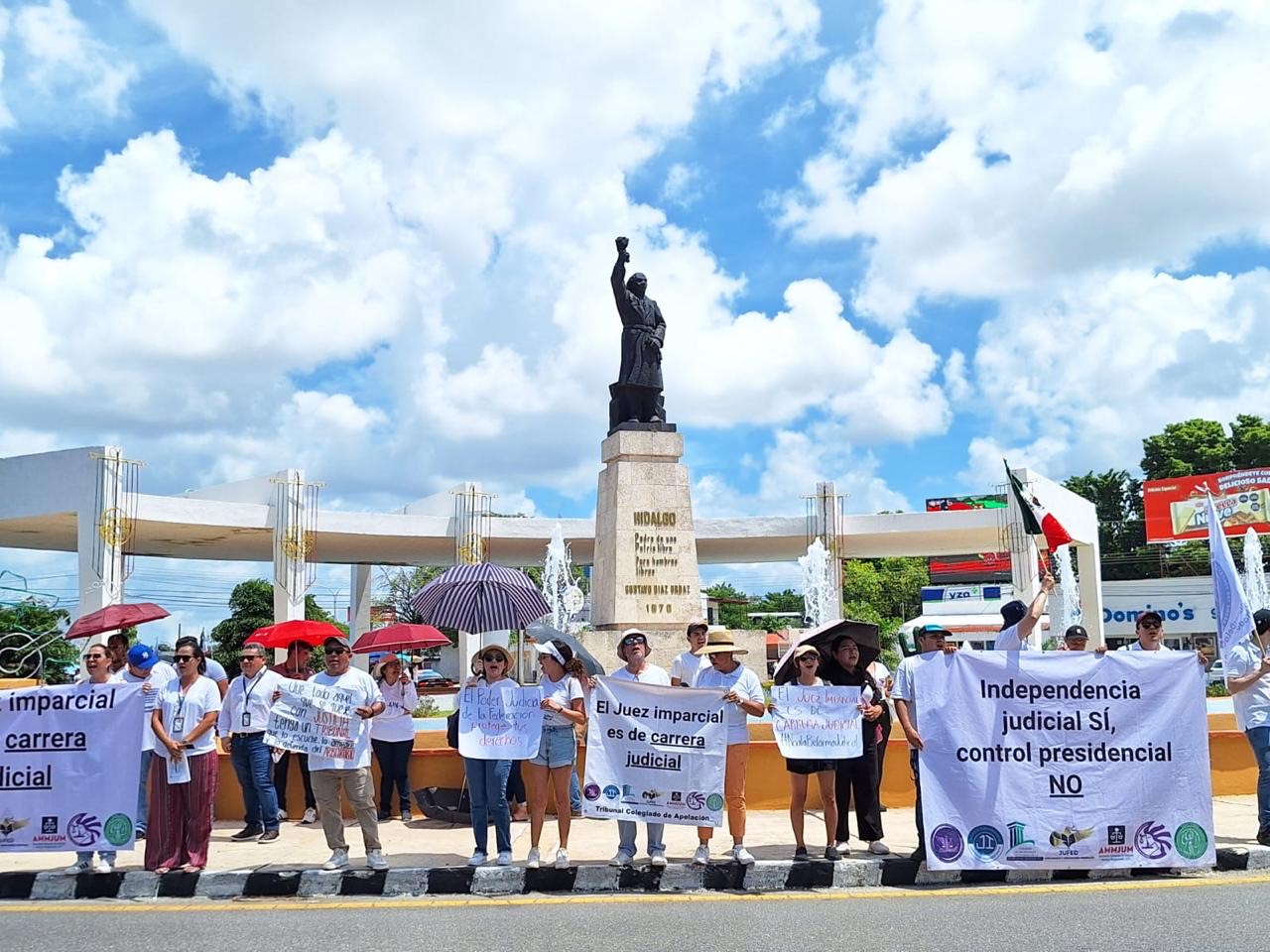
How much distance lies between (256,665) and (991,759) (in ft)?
19.4

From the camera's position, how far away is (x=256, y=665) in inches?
386

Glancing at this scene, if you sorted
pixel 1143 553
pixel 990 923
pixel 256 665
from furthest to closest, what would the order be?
pixel 1143 553 < pixel 256 665 < pixel 990 923

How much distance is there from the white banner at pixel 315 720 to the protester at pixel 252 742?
1432 mm

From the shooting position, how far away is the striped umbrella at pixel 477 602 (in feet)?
35.0

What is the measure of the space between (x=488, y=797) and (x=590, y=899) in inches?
45.2

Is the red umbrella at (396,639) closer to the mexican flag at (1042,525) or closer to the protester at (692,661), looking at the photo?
the protester at (692,661)

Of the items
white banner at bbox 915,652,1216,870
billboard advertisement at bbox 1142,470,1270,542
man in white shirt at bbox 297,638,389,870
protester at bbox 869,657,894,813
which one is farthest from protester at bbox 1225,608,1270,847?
billboard advertisement at bbox 1142,470,1270,542

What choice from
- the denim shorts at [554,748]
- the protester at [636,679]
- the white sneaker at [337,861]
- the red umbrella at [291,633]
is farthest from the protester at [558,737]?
the red umbrella at [291,633]

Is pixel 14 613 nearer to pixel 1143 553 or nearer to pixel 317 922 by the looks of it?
pixel 317 922

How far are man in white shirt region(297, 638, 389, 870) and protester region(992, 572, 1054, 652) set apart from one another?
14.6 feet

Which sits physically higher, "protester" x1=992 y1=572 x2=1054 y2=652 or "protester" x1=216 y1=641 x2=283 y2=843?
Result: "protester" x1=992 y1=572 x2=1054 y2=652

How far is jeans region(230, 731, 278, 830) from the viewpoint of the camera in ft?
31.4

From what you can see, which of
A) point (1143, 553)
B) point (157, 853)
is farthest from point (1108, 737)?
point (1143, 553)

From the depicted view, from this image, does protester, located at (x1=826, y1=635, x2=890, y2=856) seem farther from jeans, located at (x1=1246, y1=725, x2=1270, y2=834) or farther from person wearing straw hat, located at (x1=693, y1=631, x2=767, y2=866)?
jeans, located at (x1=1246, y1=725, x2=1270, y2=834)
